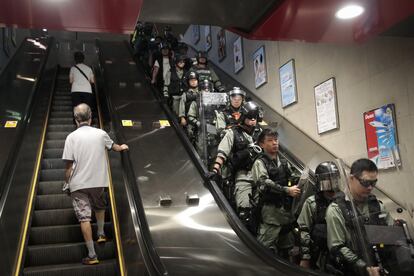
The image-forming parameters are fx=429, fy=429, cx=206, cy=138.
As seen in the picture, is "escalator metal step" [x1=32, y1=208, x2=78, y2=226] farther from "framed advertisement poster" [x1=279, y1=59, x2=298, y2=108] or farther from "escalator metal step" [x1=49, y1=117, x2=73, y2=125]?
"framed advertisement poster" [x1=279, y1=59, x2=298, y2=108]

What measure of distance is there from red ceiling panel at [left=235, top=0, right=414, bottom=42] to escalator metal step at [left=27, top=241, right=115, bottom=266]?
11.2ft

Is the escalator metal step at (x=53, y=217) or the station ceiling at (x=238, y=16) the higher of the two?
the station ceiling at (x=238, y=16)

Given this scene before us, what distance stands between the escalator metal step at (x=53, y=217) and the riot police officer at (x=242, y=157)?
1.93 meters

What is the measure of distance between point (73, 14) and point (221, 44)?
966 cm

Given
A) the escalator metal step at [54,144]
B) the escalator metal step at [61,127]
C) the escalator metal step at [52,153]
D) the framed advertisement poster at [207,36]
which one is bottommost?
the escalator metal step at [52,153]

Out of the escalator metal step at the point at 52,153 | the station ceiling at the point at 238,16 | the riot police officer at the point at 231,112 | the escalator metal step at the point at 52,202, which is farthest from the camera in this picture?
the escalator metal step at the point at 52,153

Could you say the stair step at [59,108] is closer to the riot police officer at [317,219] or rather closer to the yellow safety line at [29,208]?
the yellow safety line at [29,208]

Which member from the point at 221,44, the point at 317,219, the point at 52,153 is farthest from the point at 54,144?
the point at 221,44

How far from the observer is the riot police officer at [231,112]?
6.84 metres

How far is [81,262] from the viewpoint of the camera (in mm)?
4742

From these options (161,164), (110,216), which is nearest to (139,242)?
(110,216)

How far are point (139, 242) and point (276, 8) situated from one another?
3173 millimetres

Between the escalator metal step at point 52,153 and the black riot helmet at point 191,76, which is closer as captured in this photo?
the escalator metal step at point 52,153

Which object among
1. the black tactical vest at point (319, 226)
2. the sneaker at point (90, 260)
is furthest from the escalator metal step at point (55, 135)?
the black tactical vest at point (319, 226)
